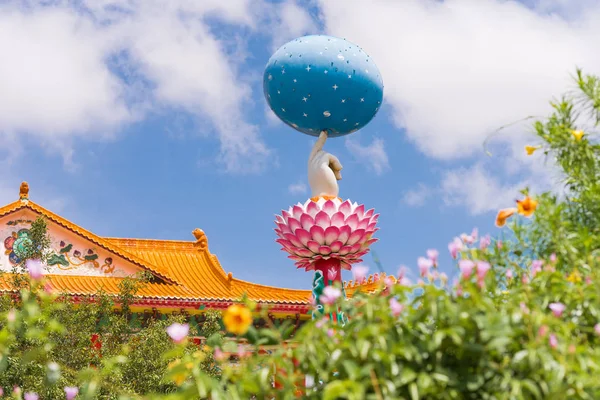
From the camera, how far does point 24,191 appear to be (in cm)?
1352

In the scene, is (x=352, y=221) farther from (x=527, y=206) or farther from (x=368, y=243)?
(x=527, y=206)

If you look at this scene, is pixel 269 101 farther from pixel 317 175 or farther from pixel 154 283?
pixel 154 283

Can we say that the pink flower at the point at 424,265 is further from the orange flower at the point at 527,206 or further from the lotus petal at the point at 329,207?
the lotus petal at the point at 329,207

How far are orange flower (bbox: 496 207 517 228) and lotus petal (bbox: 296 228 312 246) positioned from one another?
5879mm

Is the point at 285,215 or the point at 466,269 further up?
the point at 285,215

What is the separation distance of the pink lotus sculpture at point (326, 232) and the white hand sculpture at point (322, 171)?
29 centimetres

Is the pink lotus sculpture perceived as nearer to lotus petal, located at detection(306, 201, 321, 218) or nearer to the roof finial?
lotus petal, located at detection(306, 201, 321, 218)

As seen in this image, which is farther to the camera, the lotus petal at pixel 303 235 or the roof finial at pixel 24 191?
the roof finial at pixel 24 191

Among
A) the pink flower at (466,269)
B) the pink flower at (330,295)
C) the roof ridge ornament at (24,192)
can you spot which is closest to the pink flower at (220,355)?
the pink flower at (330,295)

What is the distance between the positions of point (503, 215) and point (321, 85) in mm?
6422

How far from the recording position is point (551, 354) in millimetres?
2711

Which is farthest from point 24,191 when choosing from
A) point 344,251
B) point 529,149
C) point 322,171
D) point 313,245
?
point 529,149

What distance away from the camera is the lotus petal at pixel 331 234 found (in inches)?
377

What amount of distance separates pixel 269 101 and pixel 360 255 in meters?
2.49
